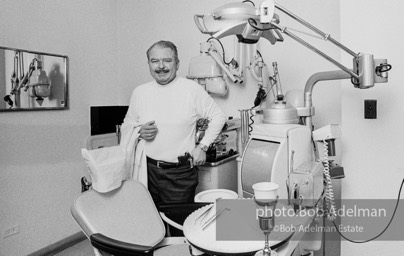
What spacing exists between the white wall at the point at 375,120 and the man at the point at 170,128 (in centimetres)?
87

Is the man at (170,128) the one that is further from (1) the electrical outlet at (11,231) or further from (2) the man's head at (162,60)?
(1) the electrical outlet at (11,231)

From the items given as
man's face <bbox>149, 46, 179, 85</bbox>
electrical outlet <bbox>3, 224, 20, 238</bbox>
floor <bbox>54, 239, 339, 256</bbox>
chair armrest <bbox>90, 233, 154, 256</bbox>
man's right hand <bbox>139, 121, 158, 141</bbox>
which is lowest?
floor <bbox>54, 239, 339, 256</bbox>

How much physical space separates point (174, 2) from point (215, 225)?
255 centimetres

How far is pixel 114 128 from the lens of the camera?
10.3 ft

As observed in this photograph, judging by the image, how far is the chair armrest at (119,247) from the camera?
1.32 meters

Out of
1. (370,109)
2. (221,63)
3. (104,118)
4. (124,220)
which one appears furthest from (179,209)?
(104,118)

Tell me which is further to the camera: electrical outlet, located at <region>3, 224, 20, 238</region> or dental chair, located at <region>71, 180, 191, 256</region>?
electrical outlet, located at <region>3, 224, 20, 238</region>

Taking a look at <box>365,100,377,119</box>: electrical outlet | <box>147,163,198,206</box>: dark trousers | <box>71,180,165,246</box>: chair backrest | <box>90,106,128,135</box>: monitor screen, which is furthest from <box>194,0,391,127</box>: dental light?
<box>90,106,128,135</box>: monitor screen

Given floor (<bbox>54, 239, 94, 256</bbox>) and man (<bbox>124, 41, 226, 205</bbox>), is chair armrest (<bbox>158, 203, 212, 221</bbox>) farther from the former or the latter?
floor (<bbox>54, 239, 94, 256</bbox>)

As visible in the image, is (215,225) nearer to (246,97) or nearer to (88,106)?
(246,97)

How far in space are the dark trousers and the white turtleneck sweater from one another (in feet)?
0.27

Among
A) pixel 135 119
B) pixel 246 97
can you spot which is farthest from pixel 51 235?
pixel 246 97

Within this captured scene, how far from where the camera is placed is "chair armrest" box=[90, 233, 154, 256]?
132 centimetres

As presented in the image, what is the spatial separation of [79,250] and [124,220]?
147cm
